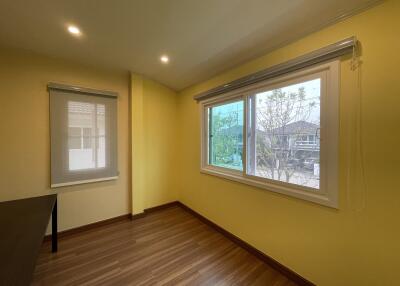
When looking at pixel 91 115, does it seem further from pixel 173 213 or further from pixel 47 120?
pixel 173 213

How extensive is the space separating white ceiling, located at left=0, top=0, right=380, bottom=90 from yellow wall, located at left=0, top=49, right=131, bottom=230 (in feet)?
0.69

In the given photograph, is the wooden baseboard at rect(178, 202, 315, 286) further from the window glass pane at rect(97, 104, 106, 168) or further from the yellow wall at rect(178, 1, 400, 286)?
the window glass pane at rect(97, 104, 106, 168)

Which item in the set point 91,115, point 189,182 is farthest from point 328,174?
point 91,115

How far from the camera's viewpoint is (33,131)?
7.13ft

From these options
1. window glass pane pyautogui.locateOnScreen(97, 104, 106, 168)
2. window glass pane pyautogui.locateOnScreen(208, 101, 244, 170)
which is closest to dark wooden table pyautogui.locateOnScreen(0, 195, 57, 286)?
window glass pane pyautogui.locateOnScreen(97, 104, 106, 168)

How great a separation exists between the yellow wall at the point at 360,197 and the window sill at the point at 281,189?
6 cm

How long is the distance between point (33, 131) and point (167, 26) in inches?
82.6

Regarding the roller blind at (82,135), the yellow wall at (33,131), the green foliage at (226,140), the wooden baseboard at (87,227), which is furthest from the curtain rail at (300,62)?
the wooden baseboard at (87,227)

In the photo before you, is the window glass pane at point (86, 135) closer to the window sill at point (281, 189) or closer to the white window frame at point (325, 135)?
the window sill at point (281, 189)

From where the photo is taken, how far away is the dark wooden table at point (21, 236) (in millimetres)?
878

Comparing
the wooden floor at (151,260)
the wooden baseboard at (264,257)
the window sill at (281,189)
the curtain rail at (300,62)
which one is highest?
the curtain rail at (300,62)

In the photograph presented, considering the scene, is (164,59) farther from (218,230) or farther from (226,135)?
(218,230)

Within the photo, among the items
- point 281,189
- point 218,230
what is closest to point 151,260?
point 218,230

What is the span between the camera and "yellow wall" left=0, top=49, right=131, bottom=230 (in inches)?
80.1
